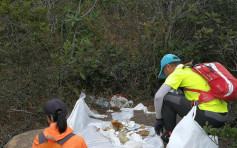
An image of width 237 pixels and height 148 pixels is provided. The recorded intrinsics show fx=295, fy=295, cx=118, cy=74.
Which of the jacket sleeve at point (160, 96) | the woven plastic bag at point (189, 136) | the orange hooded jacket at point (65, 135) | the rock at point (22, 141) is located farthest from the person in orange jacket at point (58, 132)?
the rock at point (22, 141)

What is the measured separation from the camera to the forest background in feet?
14.9

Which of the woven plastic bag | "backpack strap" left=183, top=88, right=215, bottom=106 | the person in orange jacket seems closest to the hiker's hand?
"backpack strap" left=183, top=88, right=215, bottom=106

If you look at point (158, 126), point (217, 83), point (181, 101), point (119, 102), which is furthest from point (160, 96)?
point (119, 102)

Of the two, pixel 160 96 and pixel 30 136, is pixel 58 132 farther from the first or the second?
pixel 30 136

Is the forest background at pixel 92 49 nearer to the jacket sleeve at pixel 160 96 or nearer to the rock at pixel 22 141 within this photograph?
the rock at pixel 22 141

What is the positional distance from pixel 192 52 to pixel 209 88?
223cm

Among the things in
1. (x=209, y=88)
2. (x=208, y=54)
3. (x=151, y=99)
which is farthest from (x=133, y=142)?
(x=208, y=54)

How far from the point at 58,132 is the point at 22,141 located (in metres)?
1.74

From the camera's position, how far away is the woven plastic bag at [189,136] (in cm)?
253

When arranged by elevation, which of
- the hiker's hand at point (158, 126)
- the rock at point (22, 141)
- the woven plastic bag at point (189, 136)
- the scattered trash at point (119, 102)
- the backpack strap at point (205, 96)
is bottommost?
the scattered trash at point (119, 102)

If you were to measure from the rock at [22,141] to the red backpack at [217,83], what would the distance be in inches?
81.0

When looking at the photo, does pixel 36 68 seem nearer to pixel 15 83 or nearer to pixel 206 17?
pixel 15 83

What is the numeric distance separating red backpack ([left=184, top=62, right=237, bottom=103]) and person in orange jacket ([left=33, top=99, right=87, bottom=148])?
1.40 meters

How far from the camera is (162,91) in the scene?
301 cm
